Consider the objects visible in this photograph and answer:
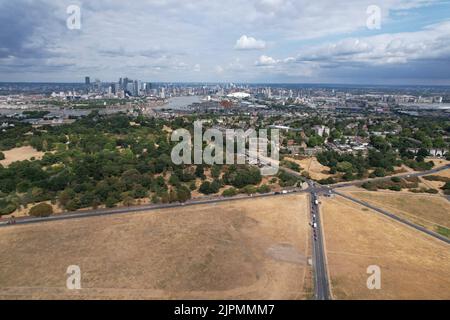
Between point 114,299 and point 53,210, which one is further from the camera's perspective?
point 53,210

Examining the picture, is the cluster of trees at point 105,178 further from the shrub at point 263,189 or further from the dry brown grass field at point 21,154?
the dry brown grass field at point 21,154

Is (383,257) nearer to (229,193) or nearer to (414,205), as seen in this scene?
(414,205)

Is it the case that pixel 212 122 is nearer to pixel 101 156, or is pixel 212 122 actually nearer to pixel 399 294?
pixel 101 156

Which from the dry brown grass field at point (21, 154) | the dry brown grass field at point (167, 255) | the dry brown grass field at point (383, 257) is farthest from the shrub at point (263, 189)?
the dry brown grass field at point (21, 154)

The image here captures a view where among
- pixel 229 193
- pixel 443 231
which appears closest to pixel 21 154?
pixel 229 193

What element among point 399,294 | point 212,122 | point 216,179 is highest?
point 212,122

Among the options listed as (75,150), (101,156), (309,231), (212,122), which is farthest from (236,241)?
(212,122)

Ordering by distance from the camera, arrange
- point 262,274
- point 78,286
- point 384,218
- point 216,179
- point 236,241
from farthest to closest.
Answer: point 216,179 < point 384,218 < point 236,241 < point 262,274 < point 78,286
